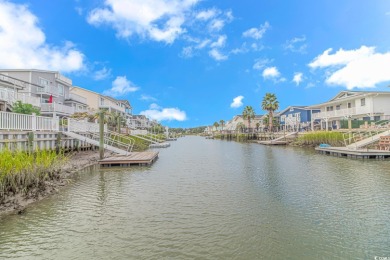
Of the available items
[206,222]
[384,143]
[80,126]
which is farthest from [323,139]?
[206,222]

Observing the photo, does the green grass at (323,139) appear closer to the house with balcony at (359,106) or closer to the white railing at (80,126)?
the house with balcony at (359,106)

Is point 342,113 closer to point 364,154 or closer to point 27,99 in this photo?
point 364,154

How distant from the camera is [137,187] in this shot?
12.4 metres

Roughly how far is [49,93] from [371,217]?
4151 cm

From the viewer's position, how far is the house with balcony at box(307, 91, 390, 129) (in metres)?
37.2

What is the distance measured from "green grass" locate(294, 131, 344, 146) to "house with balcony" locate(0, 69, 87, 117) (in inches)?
1453

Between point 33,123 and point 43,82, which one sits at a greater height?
point 43,82

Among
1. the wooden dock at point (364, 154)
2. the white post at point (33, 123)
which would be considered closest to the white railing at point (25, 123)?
the white post at point (33, 123)

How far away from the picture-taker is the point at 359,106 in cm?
4022

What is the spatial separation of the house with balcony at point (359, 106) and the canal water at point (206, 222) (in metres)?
26.8

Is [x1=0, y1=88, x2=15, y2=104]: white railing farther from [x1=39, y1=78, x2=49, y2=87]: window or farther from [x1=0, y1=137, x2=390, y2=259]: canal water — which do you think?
[x1=39, y1=78, x2=49, y2=87]: window

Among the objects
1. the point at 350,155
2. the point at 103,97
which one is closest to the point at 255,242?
the point at 350,155

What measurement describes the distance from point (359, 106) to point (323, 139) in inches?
396

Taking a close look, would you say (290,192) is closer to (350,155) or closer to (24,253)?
(24,253)
